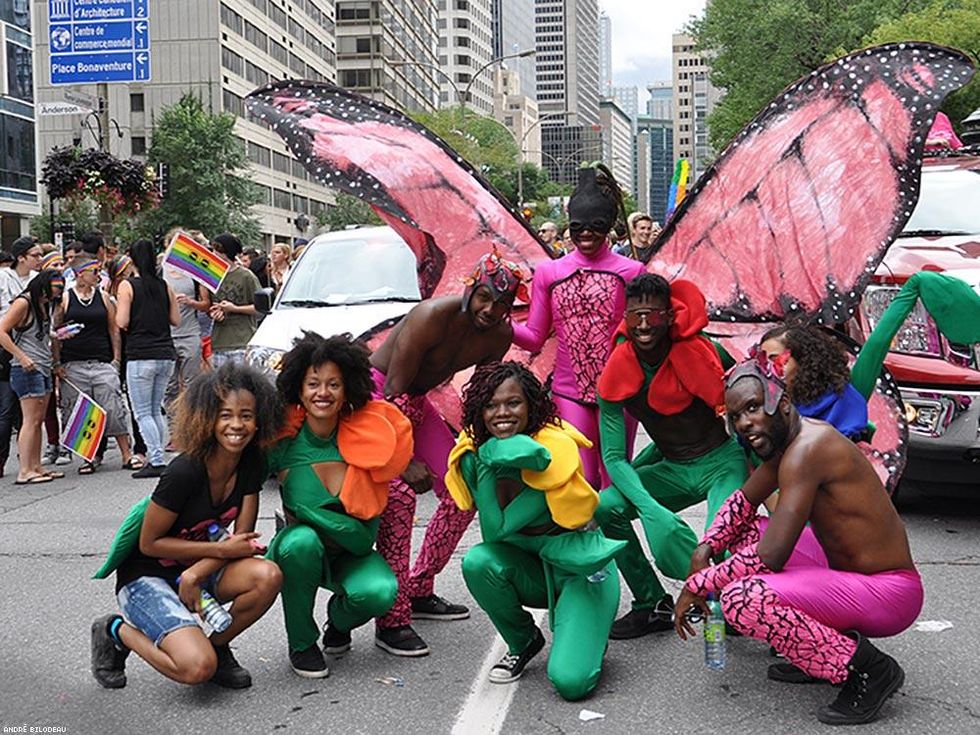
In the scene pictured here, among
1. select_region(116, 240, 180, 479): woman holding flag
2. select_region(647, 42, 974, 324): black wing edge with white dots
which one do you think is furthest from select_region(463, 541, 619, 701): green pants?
select_region(116, 240, 180, 479): woman holding flag

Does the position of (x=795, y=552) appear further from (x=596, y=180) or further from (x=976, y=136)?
(x=976, y=136)

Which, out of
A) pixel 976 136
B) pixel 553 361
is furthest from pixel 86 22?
pixel 553 361

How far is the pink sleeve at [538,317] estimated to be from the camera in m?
5.43

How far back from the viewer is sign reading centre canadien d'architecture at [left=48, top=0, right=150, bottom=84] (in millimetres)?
19016

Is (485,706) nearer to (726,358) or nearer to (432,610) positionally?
(432,610)

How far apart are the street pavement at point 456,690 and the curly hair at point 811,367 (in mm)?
1023

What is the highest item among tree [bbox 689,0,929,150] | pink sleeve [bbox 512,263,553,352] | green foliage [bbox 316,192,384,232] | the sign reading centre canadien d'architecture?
tree [bbox 689,0,929,150]

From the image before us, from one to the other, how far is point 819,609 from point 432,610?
6.50 feet

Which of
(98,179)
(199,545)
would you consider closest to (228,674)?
(199,545)

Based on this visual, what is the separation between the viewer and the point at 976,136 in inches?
377

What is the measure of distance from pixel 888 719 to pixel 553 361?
241cm

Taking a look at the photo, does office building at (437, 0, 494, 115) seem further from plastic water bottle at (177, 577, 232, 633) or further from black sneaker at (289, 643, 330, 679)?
plastic water bottle at (177, 577, 232, 633)

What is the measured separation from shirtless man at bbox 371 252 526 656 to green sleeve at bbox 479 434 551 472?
0.78 meters

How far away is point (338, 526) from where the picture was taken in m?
4.64
